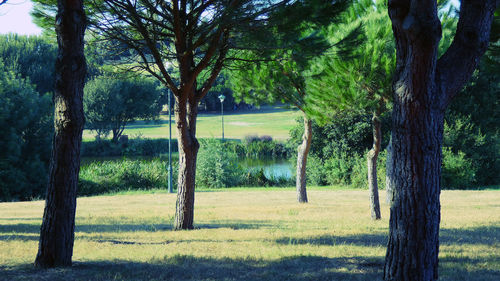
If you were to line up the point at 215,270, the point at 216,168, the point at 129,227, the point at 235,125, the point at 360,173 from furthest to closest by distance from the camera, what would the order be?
1. the point at 235,125
2. the point at 216,168
3. the point at 360,173
4. the point at 129,227
5. the point at 215,270

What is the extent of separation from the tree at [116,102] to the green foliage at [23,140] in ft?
41.0

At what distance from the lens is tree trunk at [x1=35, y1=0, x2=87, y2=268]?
5.00 meters

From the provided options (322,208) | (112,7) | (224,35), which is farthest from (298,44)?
(322,208)

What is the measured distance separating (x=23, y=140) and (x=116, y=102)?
16.2m

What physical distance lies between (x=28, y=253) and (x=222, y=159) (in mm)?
19796

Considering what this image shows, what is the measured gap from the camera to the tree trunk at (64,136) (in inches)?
197

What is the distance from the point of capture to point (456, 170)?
76.8 feet

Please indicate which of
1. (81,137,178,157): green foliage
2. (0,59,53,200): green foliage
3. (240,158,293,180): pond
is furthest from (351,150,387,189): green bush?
(81,137,178,157): green foliage

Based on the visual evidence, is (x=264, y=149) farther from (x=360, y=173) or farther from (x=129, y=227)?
(x=129, y=227)

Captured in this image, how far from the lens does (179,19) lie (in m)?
7.94

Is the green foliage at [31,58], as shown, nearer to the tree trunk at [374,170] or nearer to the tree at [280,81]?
the tree at [280,81]

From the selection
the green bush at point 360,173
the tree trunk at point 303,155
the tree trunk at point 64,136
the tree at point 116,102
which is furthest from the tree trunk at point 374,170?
the tree at point 116,102

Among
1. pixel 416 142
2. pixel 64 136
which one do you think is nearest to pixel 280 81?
pixel 64 136

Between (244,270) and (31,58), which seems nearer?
(244,270)
